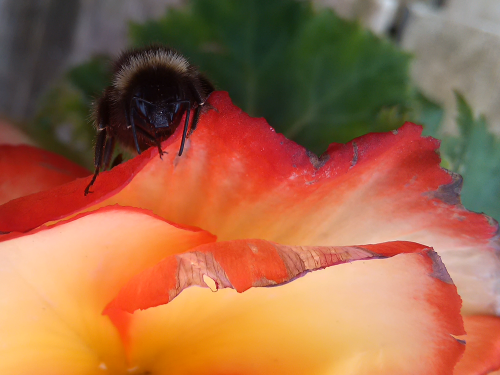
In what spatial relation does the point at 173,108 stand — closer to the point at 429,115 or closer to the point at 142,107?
the point at 142,107

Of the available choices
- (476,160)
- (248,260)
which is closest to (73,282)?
(248,260)


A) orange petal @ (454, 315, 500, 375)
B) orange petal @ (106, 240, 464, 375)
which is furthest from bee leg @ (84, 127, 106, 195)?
orange petal @ (454, 315, 500, 375)

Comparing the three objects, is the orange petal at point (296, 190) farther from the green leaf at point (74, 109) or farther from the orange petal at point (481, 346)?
the green leaf at point (74, 109)

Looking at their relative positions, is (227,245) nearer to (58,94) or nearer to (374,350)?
(374,350)

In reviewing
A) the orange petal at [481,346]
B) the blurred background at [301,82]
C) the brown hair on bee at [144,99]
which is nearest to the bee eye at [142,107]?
the brown hair on bee at [144,99]

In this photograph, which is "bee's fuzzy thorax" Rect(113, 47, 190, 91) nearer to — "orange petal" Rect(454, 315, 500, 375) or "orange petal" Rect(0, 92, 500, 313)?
"orange petal" Rect(0, 92, 500, 313)

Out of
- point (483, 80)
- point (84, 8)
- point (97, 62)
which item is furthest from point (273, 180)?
point (84, 8)
